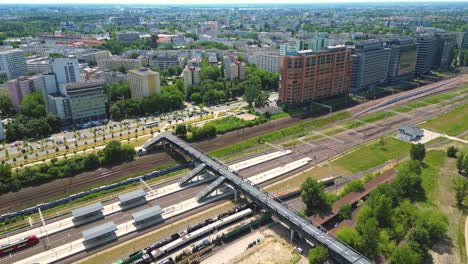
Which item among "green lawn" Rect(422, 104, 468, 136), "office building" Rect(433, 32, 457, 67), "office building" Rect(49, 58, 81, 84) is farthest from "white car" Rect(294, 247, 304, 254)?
"office building" Rect(433, 32, 457, 67)

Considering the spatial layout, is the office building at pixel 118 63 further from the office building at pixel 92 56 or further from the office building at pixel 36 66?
the office building at pixel 36 66

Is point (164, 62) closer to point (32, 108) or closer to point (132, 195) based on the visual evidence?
point (32, 108)

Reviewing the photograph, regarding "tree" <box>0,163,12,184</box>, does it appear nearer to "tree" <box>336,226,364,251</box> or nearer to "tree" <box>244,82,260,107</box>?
"tree" <box>336,226,364,251</box>

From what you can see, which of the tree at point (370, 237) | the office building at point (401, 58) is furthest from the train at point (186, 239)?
the office building at point (401, 58)

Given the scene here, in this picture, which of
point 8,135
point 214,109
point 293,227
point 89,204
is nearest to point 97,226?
point 89,204

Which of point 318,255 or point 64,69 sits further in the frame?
point 64,69

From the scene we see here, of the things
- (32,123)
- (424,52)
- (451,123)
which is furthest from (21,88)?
(424,52)
